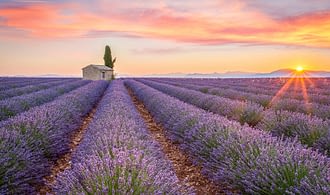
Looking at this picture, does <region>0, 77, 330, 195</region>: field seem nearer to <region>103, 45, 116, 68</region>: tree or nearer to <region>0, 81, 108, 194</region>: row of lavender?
<region>0, 81, 108, 194</region>: row of lavender

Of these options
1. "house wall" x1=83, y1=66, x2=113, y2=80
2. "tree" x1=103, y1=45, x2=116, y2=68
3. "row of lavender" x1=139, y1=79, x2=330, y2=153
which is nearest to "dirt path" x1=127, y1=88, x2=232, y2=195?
"row of lavender" x1=139, y1=79, x2=330, y2=153

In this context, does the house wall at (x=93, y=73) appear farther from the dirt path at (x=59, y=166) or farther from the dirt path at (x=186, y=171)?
the dirt path at (x=186, y=171)

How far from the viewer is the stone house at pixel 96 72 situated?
46500 millimetres

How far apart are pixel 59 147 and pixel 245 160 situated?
3.26 meters

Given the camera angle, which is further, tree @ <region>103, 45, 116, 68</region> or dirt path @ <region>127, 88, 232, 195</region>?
tree @ <region>103, 45, 116, 68</region>

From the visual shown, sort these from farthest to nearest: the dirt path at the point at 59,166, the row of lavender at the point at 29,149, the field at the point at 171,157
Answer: the dirt path at the point at 59,166, the row of lavender at the point at 29,149, the field at the point at 171,157

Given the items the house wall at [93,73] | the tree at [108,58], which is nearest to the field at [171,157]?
the house wall at [93,73]

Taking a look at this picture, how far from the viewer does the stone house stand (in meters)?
46.5

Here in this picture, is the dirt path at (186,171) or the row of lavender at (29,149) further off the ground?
the row of lavender at (29,149)

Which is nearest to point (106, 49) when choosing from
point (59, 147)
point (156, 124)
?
point (156, 124)

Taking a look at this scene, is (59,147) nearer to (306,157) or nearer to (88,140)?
(88,140)

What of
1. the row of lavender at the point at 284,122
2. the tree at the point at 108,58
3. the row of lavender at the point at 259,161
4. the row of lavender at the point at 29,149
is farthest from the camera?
the tree at the point at 108,58

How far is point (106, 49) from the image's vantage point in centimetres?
5541

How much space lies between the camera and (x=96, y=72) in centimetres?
4691
